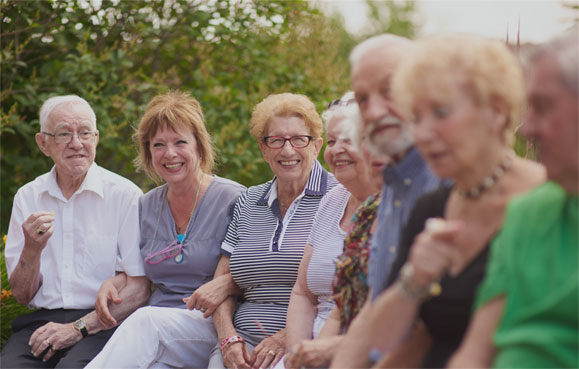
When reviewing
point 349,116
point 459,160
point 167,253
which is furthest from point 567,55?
point 167,253

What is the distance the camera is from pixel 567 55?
135 cm

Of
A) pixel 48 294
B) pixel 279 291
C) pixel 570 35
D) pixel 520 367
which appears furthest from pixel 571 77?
pixel 48 294

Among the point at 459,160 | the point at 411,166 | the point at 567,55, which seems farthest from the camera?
the point at 411,166

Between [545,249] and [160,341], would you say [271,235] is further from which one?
[545,249]

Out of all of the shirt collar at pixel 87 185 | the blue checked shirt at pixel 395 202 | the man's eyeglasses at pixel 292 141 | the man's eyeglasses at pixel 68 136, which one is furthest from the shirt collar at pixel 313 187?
the blue checked shirt at pixel 395 202

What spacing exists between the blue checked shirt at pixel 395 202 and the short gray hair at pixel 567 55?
20.1 inches

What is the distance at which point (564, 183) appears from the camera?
4.64 ft

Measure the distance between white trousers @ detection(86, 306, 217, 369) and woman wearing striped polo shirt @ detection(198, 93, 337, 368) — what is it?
106 millimetres

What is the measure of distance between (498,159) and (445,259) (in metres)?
0.27

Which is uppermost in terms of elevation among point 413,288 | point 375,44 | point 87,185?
point 375,44

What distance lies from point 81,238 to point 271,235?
112 centimetres

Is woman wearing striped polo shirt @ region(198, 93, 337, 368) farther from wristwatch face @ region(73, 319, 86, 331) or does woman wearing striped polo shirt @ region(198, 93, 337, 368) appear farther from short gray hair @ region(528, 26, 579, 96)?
short gray hair @ region(528, 26, 579, 96)

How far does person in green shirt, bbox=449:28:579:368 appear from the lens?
4.46 ft

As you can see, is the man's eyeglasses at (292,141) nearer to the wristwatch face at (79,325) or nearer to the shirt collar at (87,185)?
the shirt collar at (87,185)
